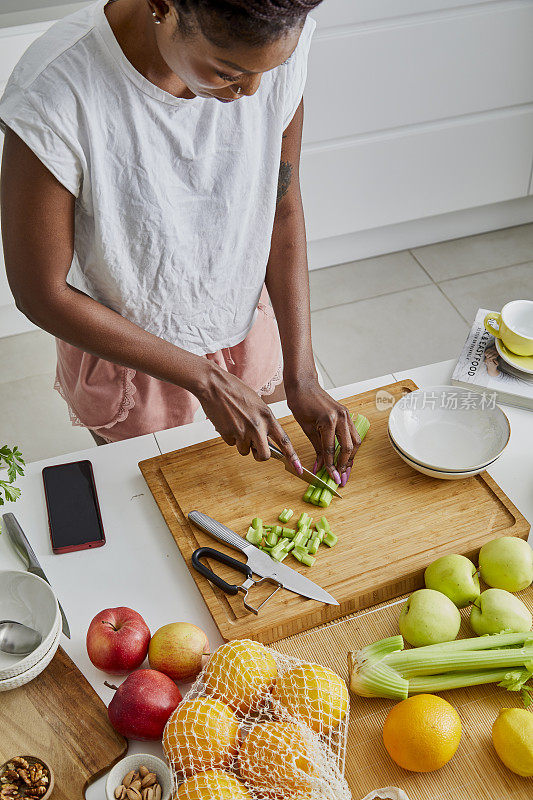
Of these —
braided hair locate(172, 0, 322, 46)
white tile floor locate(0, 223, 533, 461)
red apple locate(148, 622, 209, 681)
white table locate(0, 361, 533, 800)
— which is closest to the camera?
braided hair locate(172, 0, 322, 46)

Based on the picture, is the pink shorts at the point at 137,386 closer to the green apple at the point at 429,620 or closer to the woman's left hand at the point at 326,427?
the woman's left hand at the point at 326,427

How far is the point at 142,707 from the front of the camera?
0.98 meters

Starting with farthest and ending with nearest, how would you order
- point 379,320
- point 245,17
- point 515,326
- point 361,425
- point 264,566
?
1. point 379,320
2. point 515,326
3. point 361,425
4. point 264,566
5. point 245,17

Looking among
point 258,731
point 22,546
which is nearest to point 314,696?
point 258,731

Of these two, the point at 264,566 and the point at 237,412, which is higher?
the point at 237,412

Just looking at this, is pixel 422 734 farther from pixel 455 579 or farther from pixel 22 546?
pixel 22 546

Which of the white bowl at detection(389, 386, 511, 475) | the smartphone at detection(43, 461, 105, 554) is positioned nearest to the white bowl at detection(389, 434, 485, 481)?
the white bowl at detection(389, 386, 511, 475)

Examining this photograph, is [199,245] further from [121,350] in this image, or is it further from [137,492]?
[137,492]

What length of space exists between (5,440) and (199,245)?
1513 mm

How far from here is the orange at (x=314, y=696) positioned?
3.11ft

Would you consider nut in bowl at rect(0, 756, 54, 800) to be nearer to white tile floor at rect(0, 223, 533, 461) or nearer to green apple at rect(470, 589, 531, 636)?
green apple at rect(470, 589, 531, 636)

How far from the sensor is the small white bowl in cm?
91

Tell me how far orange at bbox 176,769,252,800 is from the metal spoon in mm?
294

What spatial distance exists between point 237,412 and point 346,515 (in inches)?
9.3
